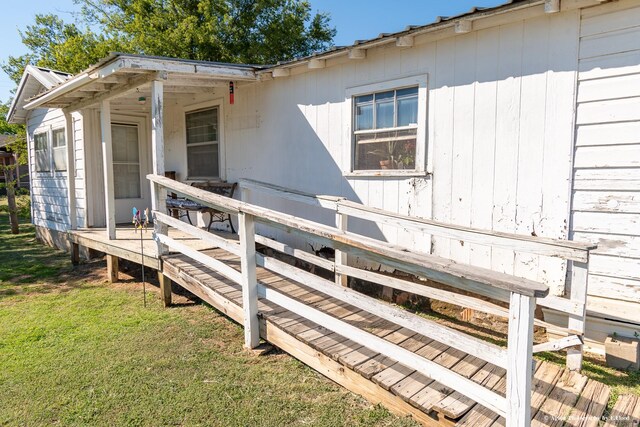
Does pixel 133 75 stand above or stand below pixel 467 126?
above

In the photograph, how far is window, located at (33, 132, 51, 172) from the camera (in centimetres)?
938

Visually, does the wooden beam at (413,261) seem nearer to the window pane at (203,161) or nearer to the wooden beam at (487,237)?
the wooden beam at (487,237)

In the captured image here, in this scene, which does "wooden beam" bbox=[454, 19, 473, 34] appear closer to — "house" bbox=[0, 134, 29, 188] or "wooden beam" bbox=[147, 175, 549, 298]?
"wooden beam" bbox=[147, 175, 549, 298]

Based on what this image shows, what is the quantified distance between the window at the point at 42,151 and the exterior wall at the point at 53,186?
122mm

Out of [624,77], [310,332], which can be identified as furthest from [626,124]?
[310,332]

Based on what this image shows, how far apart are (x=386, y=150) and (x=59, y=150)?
749 cm

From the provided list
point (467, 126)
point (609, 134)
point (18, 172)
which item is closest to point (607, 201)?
point (609, 134)

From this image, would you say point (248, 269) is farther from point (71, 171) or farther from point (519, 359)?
point (71, 171)

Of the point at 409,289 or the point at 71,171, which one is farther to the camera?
the point at 71,171

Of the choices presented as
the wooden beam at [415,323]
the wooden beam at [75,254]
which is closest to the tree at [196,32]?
the wooden beam at [75,254]

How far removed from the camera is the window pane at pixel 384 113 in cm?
469

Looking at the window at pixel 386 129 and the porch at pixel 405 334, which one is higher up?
the window at pixel 386 129

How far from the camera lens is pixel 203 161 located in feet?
23.8

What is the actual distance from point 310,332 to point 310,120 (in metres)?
3.13
